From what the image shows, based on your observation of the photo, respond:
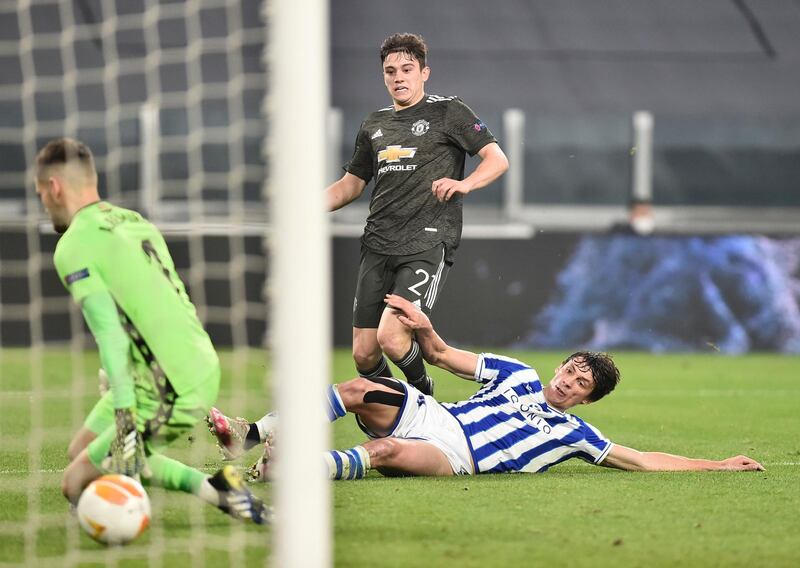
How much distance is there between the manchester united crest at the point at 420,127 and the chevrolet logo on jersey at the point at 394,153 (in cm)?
9

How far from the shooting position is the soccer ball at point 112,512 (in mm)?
4426

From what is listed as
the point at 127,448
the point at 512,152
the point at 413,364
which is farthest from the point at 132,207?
the point at 127,448

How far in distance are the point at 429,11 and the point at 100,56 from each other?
16.6 ft

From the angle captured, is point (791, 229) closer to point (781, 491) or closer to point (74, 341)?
point (74, 341)

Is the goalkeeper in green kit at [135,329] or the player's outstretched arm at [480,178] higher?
the player's outstretched arm at [480,178]

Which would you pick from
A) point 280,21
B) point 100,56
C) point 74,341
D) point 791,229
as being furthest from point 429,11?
point 280,21

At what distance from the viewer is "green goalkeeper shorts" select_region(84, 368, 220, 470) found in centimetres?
475

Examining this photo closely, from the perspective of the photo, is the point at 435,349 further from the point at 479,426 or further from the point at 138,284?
the point at 138,284

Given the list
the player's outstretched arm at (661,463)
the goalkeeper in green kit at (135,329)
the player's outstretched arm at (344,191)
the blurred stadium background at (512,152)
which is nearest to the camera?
the goalkeeper in green kit at (135,329)

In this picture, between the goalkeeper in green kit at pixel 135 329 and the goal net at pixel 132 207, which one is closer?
the goalkeeper in green kit at pixel 135 329

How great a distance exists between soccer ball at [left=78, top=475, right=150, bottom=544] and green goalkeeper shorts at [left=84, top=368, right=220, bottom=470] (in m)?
0.25

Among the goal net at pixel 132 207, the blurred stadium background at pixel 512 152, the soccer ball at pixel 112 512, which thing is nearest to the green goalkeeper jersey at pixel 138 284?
the soccer ball at pixel 112 512

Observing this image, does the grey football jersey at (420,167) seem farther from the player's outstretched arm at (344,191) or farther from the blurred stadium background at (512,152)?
the blurred stadium background at (512,152)

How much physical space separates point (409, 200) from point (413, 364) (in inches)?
33.8
